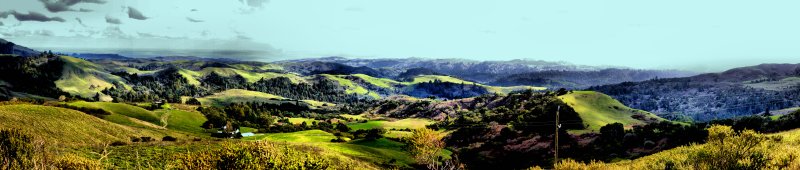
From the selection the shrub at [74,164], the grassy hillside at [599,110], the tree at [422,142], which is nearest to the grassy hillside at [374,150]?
the tree at [422,142]

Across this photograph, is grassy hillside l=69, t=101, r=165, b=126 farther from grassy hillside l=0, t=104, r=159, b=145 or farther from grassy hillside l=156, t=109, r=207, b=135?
grassy hillside l=0, t=104, r=159, b=145

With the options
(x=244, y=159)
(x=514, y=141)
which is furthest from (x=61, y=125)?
(x=514, y=141)

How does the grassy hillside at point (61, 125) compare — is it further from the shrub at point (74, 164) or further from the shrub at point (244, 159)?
the shrub at point (244, 159)

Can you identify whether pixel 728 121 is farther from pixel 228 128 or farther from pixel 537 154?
pixel 228 128

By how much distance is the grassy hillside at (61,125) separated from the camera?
78.6m

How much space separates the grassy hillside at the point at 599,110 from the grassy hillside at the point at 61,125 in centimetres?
10723

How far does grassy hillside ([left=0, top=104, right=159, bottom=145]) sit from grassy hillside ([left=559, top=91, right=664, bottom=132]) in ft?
352

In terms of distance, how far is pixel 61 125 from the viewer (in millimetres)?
85188

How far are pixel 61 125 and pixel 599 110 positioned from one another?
5511 inches

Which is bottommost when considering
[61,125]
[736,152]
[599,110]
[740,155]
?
[599,110]

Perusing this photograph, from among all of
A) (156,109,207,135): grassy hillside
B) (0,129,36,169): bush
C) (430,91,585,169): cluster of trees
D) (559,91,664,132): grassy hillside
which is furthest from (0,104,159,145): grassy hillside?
(559,91,664,132): grassy hillside

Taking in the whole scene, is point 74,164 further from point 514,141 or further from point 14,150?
point 514,141

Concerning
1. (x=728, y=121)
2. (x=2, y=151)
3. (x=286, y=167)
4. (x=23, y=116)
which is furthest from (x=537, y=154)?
(x=23, y=116)

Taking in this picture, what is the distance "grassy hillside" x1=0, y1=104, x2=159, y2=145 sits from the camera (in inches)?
3095
